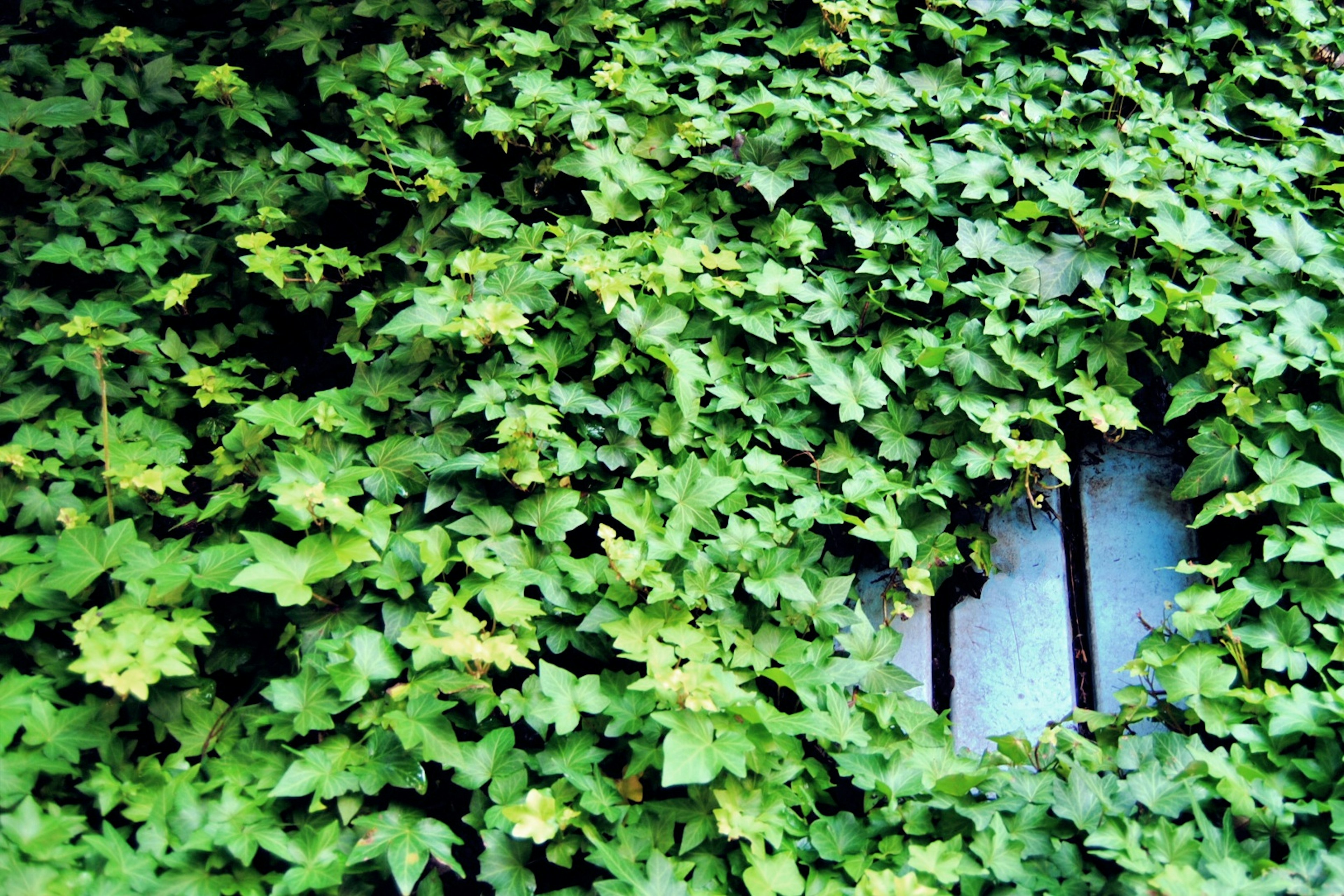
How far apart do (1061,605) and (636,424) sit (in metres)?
1.33

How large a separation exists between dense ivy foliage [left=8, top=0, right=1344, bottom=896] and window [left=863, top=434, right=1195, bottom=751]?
9 centimetres

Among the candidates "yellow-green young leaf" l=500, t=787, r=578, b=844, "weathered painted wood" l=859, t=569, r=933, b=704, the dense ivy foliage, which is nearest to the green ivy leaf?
the dense ivy foliage

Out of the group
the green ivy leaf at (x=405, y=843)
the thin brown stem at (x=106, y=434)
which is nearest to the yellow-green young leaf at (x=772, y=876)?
the green ivy leaf at (x=405, y=843)

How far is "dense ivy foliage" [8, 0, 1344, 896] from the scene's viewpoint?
1969 millimetres

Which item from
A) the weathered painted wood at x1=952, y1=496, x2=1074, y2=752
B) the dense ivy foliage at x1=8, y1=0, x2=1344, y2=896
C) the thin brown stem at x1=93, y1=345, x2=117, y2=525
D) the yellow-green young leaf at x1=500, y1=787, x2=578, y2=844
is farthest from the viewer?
the weathered painted wood at x1=952, y1=496, x2=1074, y2=752

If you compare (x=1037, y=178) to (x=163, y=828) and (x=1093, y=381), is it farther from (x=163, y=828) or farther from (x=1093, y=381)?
(x=163, y=828)

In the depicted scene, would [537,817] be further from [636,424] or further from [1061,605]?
[1061,605]

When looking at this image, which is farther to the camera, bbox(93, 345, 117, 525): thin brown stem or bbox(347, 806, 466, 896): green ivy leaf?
bbox(93, 345, 117, 525): thin brown stem

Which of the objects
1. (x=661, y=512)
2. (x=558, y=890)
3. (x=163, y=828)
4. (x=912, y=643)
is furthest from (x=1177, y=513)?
(x=163, y=828)

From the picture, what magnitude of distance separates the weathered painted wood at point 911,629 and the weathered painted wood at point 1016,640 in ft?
0.28

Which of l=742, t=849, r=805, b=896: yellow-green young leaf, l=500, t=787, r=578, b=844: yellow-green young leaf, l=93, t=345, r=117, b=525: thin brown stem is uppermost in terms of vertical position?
l=93, t=345, r=117, b=525: thin brown stem

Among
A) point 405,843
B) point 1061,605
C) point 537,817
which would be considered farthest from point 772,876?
point 1061,605

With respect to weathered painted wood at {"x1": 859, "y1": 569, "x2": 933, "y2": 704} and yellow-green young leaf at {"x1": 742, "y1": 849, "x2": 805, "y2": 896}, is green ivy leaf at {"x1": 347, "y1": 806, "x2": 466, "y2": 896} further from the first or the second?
weathered painted wood at {"x1": 859, "y1": 569, "x2": 933, "y2": 704}

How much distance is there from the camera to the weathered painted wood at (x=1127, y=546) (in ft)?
8.43
